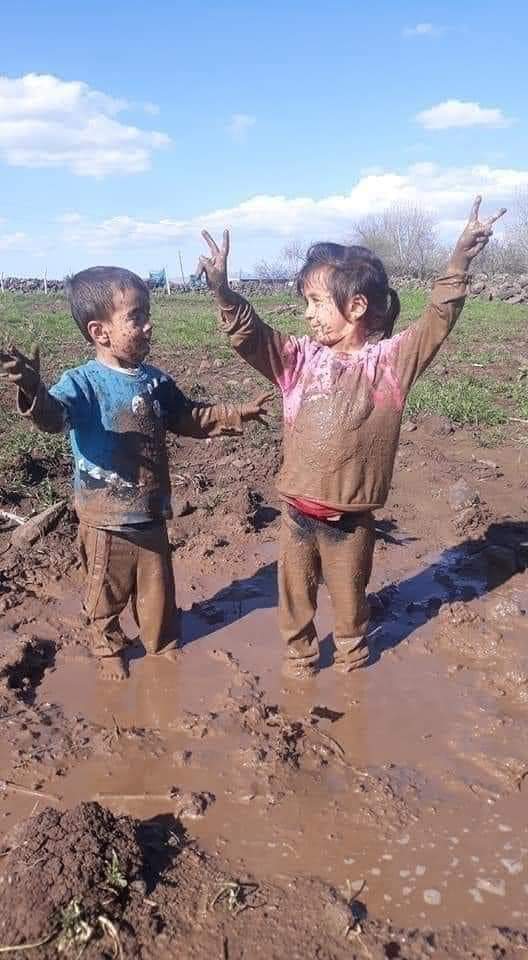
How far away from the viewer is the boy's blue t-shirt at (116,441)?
124 inches

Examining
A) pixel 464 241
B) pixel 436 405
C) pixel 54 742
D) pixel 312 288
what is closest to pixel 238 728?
pixel 54 742

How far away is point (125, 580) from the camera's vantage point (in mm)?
3389

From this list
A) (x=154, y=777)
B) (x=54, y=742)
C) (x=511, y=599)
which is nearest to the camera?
(x=154, y=777)

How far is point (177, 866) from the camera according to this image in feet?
7.29

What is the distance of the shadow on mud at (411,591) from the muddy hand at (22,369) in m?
1.49

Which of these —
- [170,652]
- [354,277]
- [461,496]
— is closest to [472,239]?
[354,277]

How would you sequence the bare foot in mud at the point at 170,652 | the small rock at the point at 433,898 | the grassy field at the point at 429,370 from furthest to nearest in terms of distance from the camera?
the grassy field at the point at 429,370 → the bare foot in mud at the point at 170,652 → the small rock at the point at 433,898

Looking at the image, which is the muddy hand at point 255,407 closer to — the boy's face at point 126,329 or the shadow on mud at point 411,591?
the boy's face at point 126,329

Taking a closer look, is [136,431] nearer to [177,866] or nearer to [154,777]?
[154,777]

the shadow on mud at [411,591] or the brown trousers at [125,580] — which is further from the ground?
the brown trousers at [125,580]

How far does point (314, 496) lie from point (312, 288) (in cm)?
81

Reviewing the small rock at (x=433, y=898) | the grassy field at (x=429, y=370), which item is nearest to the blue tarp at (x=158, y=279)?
the grassy field at (x=429, y=370)

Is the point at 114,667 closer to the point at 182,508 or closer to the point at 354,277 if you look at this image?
the point at 182,508

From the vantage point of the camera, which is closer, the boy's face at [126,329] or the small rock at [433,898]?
the small rock at [433,898]
